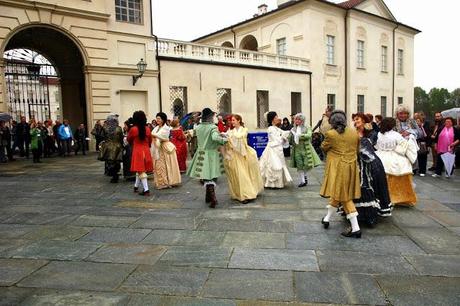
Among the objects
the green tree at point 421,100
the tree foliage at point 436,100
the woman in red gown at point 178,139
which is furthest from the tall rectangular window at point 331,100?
the tree foliage at point 436,100

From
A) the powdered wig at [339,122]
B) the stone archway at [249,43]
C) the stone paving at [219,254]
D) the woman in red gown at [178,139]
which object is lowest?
the stone paving at [219,254]

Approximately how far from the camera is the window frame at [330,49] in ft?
89.6

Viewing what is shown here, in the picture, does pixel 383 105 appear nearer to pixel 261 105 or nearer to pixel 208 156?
pixel 261 105

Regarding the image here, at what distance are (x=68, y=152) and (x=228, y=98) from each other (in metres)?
9.23

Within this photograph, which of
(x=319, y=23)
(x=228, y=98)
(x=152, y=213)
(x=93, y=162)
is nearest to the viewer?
(x=152, y=213)

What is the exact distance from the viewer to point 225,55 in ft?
70.7

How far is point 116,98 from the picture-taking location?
1744cm

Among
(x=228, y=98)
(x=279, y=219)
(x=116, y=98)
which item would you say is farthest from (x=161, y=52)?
(x=279, y=219)

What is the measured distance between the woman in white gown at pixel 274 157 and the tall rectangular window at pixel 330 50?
68.2 feet

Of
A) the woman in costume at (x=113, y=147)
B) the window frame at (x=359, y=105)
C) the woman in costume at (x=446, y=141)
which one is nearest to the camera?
the woman in costume at (x=113, y=147)

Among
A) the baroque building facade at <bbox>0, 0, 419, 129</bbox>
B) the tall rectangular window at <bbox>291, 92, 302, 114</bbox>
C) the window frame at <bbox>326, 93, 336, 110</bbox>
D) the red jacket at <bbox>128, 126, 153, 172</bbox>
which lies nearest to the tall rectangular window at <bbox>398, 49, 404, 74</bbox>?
the baroque building facade at <bbox>0, 0, 419, 129</bbox>

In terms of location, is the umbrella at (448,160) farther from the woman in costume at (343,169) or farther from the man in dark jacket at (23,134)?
the man in dark jacket at (23,134)

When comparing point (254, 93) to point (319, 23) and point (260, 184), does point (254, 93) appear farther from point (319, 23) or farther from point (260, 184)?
point (260, 184)

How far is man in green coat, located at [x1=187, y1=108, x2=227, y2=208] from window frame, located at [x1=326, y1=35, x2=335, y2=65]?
22.5 meters
